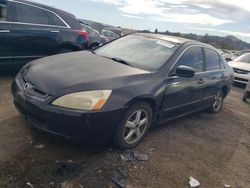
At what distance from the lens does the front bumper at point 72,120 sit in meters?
3.62

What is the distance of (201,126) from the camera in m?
6.20

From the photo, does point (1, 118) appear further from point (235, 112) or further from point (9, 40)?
point (235, 112)

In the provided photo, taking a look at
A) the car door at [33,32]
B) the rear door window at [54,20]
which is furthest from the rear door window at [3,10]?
the rear door window at [54,20]

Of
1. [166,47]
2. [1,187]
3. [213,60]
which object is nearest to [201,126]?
[213,60]

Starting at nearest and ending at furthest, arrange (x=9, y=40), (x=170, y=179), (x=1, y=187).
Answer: (x=1, y=187), (x=170, y=179), (x=9, y=40)

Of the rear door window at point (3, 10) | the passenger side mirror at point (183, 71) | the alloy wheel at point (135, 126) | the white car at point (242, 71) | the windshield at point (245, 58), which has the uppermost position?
the rear door window at point (3, 10)

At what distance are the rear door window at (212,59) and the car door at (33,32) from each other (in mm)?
3511

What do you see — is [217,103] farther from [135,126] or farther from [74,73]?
[74,73]

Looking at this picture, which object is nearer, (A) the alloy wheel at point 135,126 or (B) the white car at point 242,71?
(A) the alloy wheel at point 135,126

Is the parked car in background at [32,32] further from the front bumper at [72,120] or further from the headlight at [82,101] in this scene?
the headlight at [82,101]

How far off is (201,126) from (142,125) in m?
2.13

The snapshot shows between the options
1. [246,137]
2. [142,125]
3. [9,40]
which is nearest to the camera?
[142,125]

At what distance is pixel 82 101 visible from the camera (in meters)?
3.67

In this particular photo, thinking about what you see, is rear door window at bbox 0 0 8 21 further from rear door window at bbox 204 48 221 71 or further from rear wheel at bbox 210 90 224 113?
rear wheel at bbox 210 90 224 113
